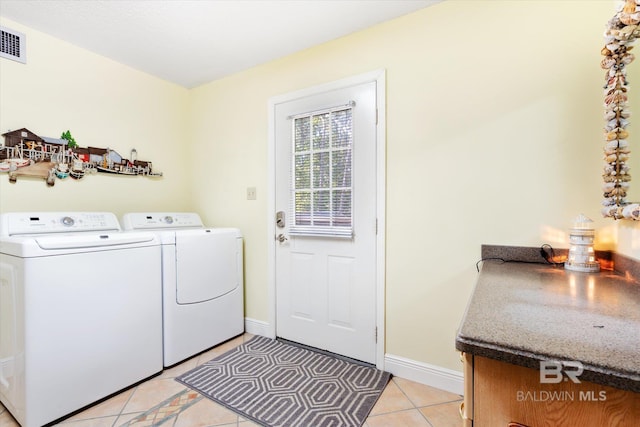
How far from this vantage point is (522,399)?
62 centimetres

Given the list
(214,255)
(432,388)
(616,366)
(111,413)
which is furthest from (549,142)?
(111,413)

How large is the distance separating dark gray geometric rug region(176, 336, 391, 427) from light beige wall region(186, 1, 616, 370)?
389 mm

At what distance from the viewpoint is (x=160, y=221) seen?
2.57 meters

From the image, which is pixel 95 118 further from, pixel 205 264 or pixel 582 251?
pixel 582 251

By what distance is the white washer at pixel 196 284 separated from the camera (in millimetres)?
2100

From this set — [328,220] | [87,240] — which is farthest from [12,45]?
[328,220]

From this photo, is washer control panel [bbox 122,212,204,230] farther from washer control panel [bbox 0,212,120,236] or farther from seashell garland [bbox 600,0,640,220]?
seashell garland [bbox 600,0,640,220]

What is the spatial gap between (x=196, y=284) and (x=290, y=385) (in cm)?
98

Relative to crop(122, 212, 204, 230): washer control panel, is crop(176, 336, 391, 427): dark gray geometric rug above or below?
below

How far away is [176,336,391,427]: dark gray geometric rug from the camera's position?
63.4 inches

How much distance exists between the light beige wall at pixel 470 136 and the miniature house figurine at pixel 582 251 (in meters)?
0.17

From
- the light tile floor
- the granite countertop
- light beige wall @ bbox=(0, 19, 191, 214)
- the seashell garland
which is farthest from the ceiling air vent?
the seashell garland

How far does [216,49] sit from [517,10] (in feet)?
6.50

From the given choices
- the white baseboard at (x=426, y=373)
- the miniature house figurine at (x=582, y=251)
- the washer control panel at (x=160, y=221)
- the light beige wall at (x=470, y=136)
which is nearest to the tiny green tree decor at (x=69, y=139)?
the washer control panel at (x=160, y=221)
